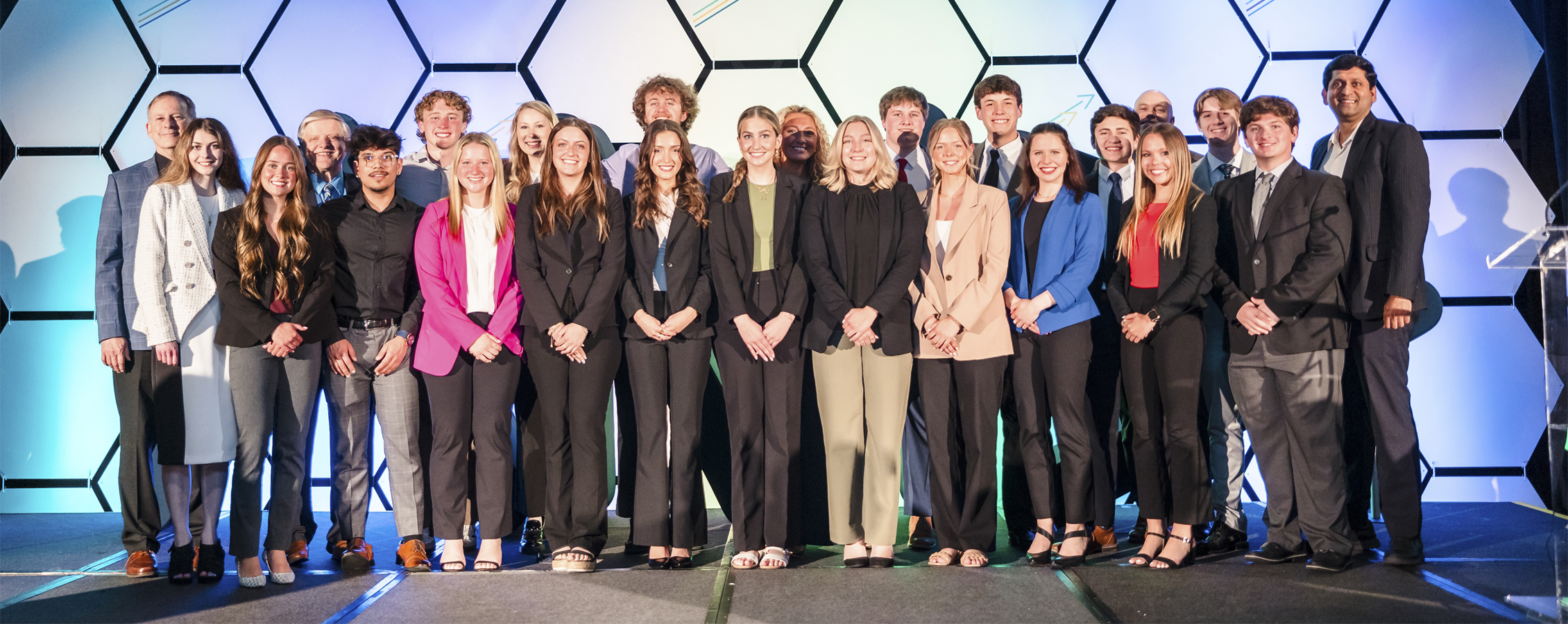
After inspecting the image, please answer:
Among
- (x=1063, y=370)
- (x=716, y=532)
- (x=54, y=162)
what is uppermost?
(x=54, y=162)

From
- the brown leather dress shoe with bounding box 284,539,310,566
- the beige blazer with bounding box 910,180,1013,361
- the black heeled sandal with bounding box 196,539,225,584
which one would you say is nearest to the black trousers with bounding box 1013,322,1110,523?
the beige blazer with bounding box 910,180,1013,361

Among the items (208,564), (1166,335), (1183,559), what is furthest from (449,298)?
(1183,559)

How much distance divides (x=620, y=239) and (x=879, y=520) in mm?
1062

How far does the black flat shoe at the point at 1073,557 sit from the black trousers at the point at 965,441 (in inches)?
7.1

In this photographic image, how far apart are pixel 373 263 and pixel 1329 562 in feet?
9.00

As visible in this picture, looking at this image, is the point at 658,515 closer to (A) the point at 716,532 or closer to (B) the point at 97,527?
(A) the point at 716,532

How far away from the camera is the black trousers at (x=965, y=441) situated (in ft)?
9.06

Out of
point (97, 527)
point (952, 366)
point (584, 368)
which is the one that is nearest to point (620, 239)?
point (584, 368)

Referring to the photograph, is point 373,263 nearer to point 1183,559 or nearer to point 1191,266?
point 1191,266

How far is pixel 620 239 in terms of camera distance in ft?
9.06

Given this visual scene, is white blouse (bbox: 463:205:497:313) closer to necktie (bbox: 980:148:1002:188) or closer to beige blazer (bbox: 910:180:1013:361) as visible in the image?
beige blazer (bbox: 910:180:1013:361)

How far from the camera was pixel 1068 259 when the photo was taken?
281cm

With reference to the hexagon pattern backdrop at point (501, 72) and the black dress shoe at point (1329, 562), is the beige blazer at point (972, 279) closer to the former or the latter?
the black dress shoe at point (1329, 562)

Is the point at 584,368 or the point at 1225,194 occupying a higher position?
the point at 1225,194
